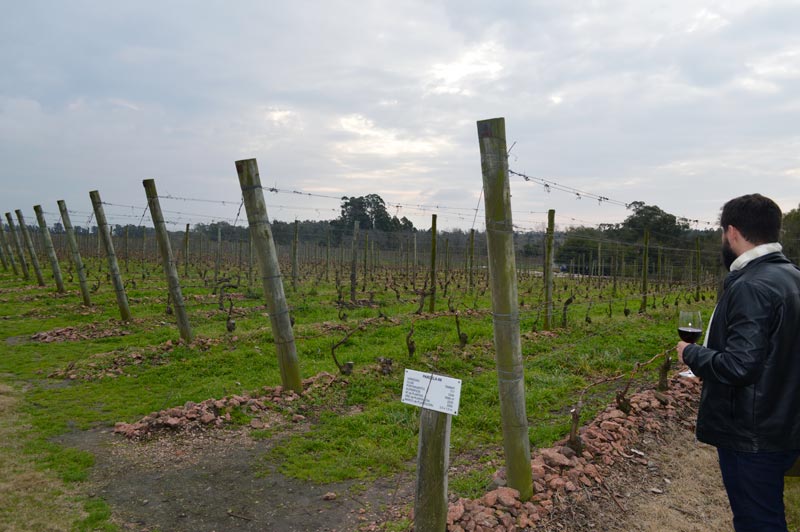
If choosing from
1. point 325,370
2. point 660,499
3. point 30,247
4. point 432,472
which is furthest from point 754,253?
point 30,247

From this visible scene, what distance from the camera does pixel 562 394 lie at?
6086 millimetres

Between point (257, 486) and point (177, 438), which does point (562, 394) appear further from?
point (177, 438)

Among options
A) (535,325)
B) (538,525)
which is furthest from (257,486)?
(535,325)

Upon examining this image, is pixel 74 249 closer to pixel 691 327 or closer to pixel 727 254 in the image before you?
pixel 691 327

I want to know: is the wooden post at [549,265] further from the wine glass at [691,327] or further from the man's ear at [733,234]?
the man's ear at [733,234]

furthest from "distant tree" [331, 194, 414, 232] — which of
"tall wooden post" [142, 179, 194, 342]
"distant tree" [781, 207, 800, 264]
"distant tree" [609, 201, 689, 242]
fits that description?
"tall wooden post" [142, 179, 194, 342]

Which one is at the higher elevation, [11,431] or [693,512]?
[11,431]

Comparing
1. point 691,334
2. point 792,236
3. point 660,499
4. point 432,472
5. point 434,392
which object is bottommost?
point 792,236

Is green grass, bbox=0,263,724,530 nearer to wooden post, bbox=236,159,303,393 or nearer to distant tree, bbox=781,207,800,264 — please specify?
wooden post, bbox=236,159,303,393

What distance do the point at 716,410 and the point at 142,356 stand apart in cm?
760

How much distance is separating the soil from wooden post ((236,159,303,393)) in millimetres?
1151

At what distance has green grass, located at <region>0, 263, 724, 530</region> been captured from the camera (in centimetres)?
449

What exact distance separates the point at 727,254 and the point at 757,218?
9.1 inches

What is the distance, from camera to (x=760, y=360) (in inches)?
84.2
